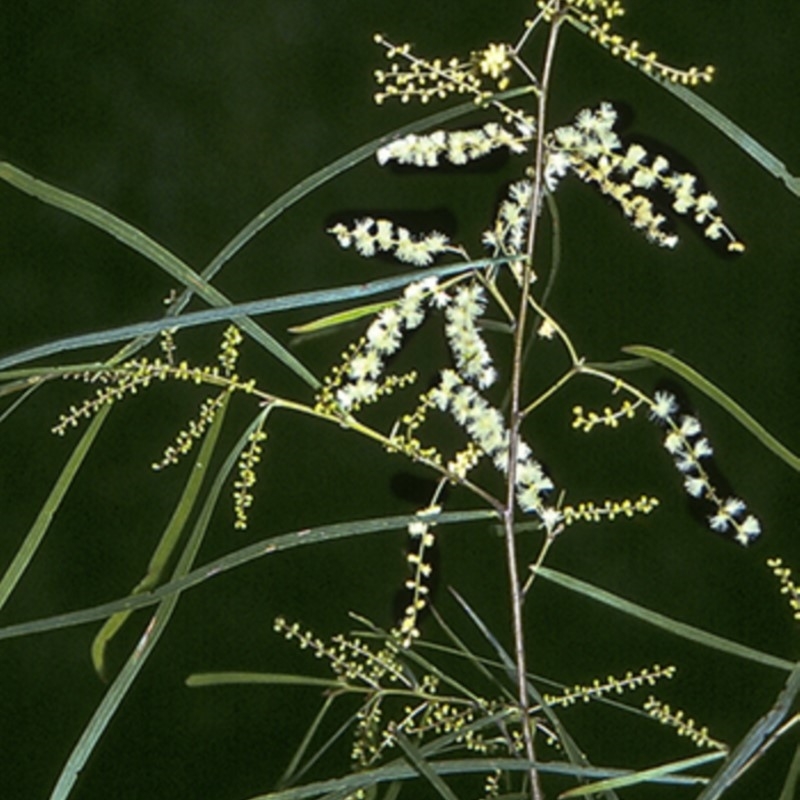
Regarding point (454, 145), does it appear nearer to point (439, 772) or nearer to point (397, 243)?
point (397, 243)

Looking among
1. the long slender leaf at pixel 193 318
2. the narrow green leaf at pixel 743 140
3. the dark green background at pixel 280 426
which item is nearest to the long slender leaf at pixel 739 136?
the narrow green leaf at pixel 743 140

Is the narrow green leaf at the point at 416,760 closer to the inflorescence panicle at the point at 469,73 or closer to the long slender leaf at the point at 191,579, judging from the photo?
the long slender leaf at the point at 191,579

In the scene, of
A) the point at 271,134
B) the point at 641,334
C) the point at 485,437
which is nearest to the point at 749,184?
the point at 641,334

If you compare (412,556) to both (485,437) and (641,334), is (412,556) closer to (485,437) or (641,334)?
(485,437)

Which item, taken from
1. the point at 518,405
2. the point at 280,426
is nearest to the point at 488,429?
the point at 518,405

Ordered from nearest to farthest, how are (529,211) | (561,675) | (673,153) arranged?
(529,211) < (673,153) < (561,675)

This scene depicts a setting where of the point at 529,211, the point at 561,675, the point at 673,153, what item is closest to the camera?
the point at 529,211

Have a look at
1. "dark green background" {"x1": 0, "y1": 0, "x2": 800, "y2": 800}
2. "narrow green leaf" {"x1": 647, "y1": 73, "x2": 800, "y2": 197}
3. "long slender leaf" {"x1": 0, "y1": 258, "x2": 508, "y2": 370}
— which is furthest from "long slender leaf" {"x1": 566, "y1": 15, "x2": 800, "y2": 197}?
"dark green background" {"x1": 0, "y1": 0, "x2": 800, "y2": 800}

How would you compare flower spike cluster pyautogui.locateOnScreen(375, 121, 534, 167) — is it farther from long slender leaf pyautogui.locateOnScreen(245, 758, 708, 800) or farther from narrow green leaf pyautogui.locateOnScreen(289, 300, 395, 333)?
long slender leaf pyautogui.locateOnScreen(245, 758, 708, 800)
